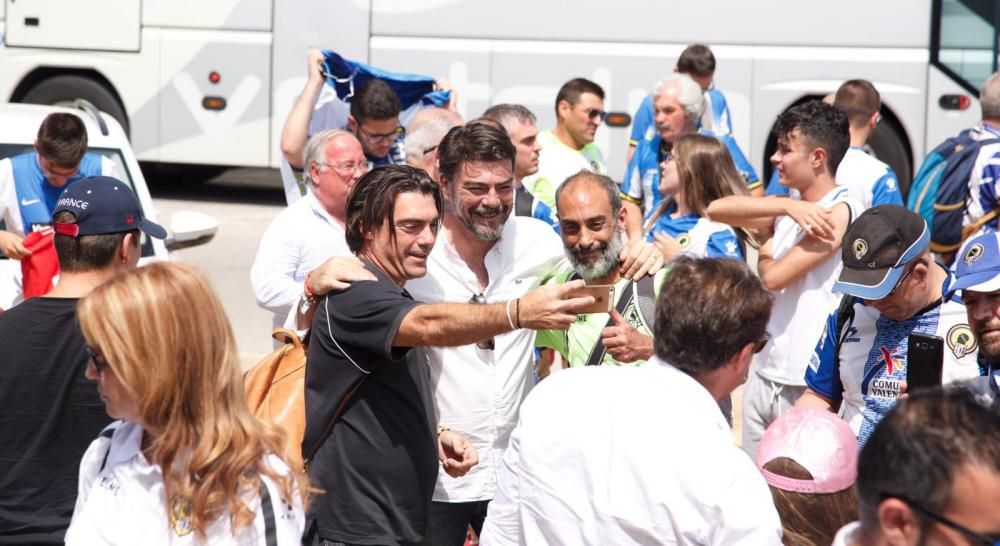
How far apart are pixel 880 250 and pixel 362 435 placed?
5.12 feet

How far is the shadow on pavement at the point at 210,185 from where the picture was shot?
1617 centimetres

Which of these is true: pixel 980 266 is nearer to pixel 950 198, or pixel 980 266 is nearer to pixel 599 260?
pixel 599 260

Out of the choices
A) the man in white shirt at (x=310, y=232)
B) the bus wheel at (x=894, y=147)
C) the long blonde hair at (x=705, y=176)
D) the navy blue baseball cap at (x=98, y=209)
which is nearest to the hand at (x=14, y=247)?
the man in white shirt at (x=310, y=232)

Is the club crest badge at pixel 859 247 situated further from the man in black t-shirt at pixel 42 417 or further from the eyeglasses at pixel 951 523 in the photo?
the man in black t-shirt at pixel 42 417

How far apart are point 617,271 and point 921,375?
1.18 metres

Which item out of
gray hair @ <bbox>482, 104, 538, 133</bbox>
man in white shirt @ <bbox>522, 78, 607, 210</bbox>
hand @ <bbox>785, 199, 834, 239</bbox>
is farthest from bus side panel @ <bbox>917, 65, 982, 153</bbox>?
hand @ <bbox>785, 199, 834, 239</bbox>

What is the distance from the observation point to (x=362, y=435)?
3479 millimetres

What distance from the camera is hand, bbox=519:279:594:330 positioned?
3.13 m

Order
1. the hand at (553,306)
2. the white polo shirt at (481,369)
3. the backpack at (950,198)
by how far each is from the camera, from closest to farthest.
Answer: the hand at (553,306) → the white polo shirt at (481,369) → the backpack at (950,198)

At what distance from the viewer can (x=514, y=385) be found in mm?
4234

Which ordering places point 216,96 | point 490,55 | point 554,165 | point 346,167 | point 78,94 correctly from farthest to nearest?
point 78,94, point 216,96, point 490,55, point 554,165, point 346,167

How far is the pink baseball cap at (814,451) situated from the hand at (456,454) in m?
1.19

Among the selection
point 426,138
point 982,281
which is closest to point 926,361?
point 982,281

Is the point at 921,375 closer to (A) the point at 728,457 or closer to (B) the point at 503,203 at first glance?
(A) the point at 728,457
